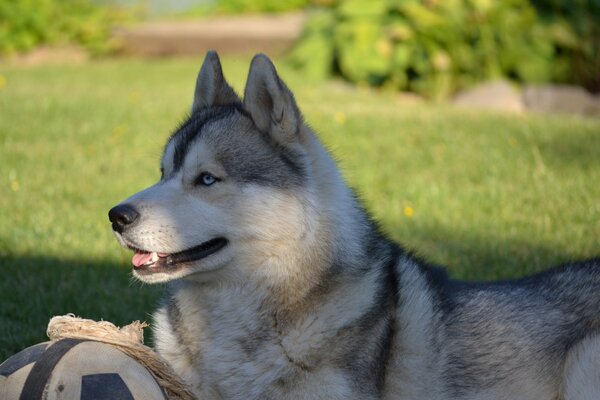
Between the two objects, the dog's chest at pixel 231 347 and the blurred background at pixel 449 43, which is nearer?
the dog's chest at pixel 231 347

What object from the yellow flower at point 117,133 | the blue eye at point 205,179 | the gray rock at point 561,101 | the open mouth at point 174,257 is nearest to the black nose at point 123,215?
the open mouth at point 174,257

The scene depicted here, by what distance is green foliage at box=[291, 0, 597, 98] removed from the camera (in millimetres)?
11422

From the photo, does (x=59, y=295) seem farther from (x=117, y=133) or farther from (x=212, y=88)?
(x=117, y=133)

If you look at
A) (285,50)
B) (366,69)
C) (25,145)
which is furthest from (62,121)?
(285,50)

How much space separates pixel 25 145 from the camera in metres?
8.88

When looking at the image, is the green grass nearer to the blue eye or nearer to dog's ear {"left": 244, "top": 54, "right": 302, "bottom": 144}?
dog's ear {"left": 244, "top": 54, "right": 302, "bottom": 144}

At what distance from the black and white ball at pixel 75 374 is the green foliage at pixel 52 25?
13.5 meters

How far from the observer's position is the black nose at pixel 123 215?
140 inches

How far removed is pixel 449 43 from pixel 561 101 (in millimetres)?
1661

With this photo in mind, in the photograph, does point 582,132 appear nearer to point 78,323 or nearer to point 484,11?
point 484,11

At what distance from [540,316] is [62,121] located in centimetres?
720

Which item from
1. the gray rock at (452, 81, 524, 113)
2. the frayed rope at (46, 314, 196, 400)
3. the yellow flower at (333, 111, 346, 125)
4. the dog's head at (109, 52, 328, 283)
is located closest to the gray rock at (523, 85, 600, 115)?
the gray rock at (452, 81, 524, 113)

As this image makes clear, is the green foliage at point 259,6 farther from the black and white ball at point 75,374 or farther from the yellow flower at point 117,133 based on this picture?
the black and white ball at point 75,374

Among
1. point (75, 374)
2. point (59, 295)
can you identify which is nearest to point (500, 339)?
point (75, 374)
